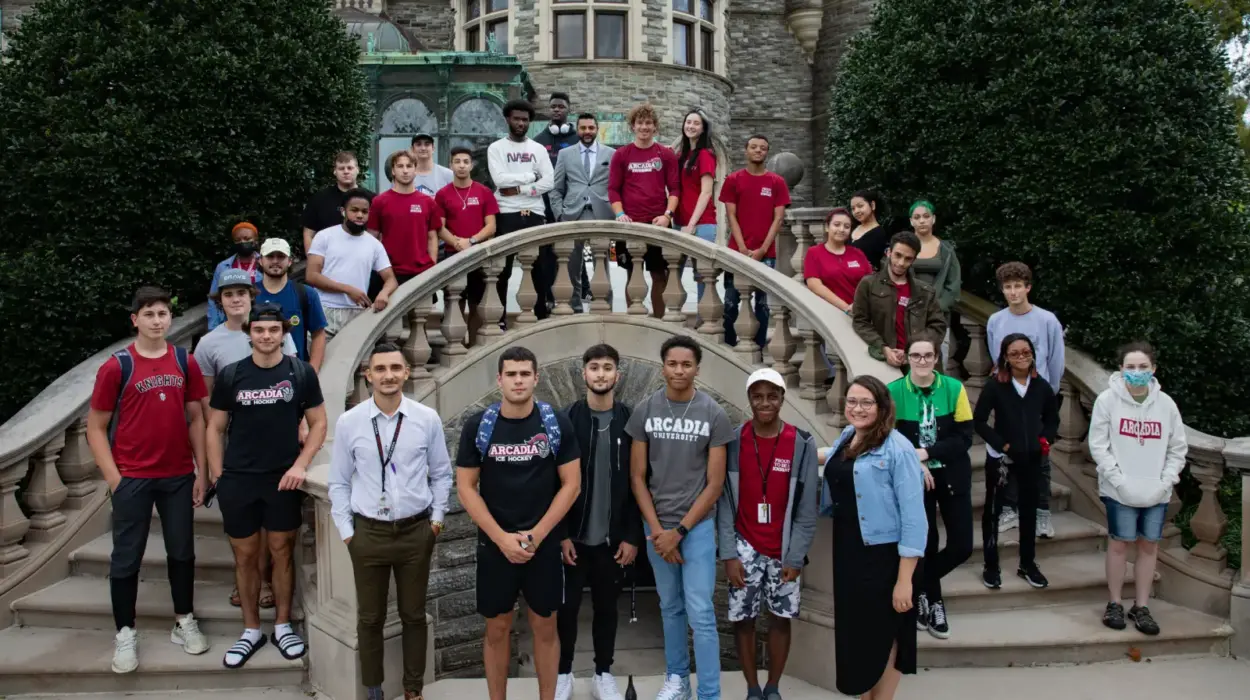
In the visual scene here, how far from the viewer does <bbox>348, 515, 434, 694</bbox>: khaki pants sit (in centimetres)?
416

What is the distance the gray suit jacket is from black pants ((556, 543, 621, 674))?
3.65 meters

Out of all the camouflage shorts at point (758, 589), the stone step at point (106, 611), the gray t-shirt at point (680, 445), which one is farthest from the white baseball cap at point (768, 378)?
the stone step at point (106, 611)

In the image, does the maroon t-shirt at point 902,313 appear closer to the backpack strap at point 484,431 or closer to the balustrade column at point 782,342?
the balustrade column at point 782,342

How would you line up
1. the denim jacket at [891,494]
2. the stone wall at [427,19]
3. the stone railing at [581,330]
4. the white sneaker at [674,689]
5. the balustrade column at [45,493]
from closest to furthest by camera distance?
the denim jacket at [891,494] < the white sneaker at [674,689] < the balustrade column at [45,493] < the stone railing at [581,330] < the stone wall at [427,19]

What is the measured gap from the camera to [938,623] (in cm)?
514

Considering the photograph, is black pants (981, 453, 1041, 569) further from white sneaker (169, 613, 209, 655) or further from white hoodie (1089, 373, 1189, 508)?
white sneaker (169, 613, 209, 655)

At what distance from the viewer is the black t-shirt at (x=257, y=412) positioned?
446cm

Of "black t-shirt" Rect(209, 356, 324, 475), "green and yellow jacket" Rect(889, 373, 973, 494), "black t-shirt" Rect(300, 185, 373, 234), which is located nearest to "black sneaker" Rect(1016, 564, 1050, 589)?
"green and yellow jacket" Rect(889, 373, 973, 494)

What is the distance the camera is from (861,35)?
827cm

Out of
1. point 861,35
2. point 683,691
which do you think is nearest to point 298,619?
point 683,691

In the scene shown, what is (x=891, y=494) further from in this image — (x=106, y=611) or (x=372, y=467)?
(x=106, y=611)

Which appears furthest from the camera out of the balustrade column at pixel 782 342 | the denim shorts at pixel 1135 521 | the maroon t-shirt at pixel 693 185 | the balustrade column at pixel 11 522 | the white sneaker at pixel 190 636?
the maroon t-shirt at pixel 693 185

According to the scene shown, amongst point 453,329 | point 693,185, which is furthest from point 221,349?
point 693,185

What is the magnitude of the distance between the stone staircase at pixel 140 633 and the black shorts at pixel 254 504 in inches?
26.3
